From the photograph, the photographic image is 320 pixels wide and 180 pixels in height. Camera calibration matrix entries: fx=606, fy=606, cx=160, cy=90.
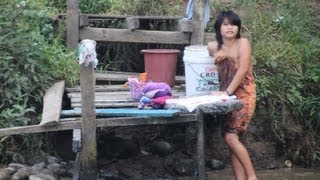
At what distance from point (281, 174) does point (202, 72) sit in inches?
64.7

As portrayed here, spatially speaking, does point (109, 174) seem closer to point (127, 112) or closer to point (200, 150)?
point (127, 112)

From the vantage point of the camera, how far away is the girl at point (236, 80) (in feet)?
17.9

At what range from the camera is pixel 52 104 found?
230 inches

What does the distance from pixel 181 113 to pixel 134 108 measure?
569 mm

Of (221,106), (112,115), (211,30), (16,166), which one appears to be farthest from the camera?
(211,30)

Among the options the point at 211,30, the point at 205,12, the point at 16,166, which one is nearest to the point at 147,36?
the point at 205,12

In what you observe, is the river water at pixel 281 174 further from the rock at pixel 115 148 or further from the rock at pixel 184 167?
the rock at pixel 115 148

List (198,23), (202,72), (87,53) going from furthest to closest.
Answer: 1. (198,23)
2. (202,72)
3. (87,53)

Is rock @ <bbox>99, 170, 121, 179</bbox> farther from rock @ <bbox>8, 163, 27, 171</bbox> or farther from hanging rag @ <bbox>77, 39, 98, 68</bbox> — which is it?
hanging rag @ <bbox>77, 39, 98, 68</bbox>

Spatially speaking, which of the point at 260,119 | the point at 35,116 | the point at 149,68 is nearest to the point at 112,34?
the point at 149,68

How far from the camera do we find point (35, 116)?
627 centimetres

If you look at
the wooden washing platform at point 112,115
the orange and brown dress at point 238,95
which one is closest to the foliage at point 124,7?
the wooden washing platform at point 112,115

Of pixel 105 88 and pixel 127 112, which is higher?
pixel 105 88

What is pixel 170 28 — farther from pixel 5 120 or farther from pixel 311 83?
pixel 5 120
